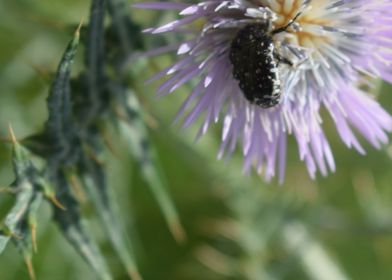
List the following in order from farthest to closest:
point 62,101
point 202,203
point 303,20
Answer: point 202,203, point 303,20, point 62,101

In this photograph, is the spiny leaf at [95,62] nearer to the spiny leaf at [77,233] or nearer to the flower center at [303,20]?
the spiny leaf at [77,233]

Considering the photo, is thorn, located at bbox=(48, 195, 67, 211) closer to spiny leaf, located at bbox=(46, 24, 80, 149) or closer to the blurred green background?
spiny leaf, located at bbox=(46, 24, 80, 149)

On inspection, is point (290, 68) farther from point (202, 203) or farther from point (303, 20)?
point (202, 203)

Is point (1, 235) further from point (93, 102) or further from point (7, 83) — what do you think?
point (7, 83)

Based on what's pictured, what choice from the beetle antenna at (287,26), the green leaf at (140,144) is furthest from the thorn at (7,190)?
the beetle antenna at (287,26)

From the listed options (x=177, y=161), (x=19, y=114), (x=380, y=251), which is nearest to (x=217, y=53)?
(x=19, y=114)

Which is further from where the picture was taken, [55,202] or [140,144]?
[140,144]

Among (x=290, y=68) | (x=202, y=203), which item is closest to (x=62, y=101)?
(x=290, y=68)

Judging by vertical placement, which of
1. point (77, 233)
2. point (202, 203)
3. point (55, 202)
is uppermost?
point (55, 202)
